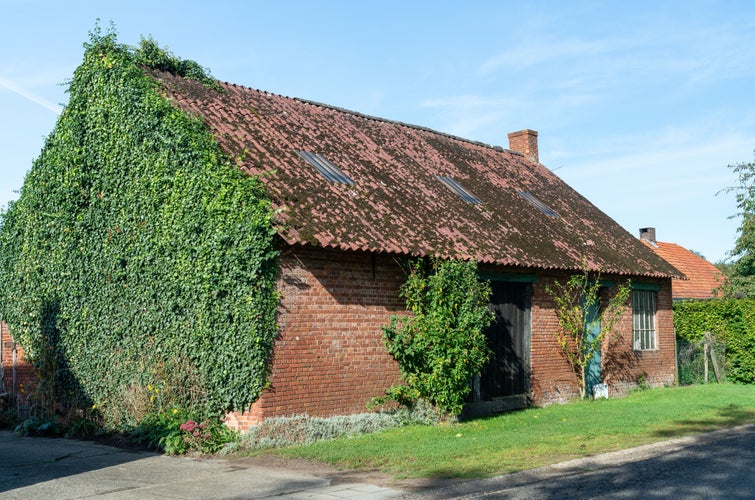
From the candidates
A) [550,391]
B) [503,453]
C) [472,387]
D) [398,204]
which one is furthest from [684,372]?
[503,453]

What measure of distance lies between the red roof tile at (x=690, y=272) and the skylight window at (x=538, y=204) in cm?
1255

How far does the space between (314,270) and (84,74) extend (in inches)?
257

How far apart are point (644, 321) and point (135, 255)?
43.5 ft

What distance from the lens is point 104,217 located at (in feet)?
44.8

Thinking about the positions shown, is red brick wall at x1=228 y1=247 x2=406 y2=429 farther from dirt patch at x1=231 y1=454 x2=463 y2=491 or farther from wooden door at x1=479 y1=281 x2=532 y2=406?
wooden door at x1=479 y1=281 x2=532 y2=406

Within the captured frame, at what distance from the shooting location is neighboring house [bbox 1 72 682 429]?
11938 millimetres

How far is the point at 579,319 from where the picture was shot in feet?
56.1

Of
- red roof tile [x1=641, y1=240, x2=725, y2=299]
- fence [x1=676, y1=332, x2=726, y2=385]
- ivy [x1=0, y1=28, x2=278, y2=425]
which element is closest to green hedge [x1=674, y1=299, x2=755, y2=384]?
fence [x1=676, y1=332, x2=726, y2=385]

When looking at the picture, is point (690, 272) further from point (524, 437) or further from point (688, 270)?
point (524, 437)

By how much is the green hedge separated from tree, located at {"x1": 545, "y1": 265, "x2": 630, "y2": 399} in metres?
5.03

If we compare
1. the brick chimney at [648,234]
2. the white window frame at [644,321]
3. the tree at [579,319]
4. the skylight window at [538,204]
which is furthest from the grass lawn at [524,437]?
the brick chimney at [648,234]

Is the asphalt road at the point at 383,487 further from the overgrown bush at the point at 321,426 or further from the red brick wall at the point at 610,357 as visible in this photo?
the red brick wall at the point at 610,357

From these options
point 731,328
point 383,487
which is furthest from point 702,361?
point 383,487

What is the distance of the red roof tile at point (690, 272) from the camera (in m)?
31.6
